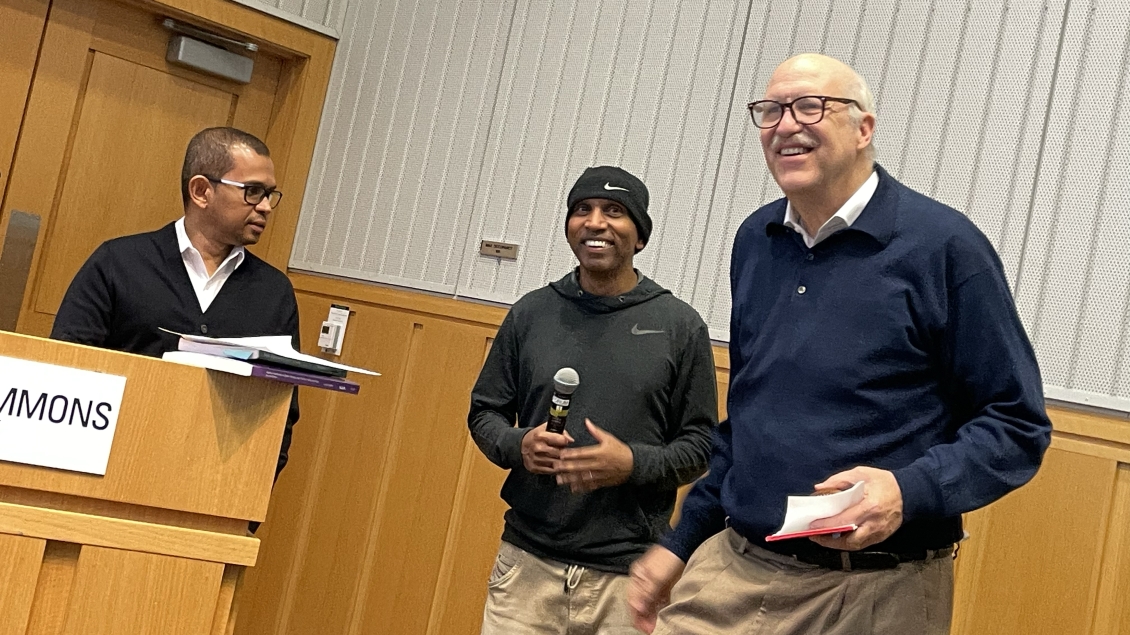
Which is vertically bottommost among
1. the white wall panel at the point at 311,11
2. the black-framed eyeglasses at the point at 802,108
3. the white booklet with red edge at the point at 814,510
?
the white booklet with red edge at the point at 814,510

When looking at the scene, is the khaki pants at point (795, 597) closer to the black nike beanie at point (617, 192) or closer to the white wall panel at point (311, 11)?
the black nike beanie at point (617, 192)

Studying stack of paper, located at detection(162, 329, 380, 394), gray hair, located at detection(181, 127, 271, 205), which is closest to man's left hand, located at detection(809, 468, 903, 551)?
stack of paper, located at detection(162, 329, 380, 394)

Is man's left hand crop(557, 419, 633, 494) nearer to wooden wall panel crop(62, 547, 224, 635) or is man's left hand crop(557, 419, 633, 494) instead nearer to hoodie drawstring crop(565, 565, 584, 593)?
hoodie drawstring crop(565, 565, 584, 593)

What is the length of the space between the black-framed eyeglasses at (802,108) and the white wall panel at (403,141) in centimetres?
266

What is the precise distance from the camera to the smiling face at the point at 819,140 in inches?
79.4

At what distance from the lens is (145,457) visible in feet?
8.00

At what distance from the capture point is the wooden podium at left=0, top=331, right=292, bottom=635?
235 cm

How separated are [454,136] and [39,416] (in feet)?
8.75

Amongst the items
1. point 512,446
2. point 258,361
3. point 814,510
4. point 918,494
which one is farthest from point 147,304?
point 918,494

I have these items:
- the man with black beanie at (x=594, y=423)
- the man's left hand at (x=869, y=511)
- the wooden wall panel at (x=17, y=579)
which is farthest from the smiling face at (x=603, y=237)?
the wooden wall panel at (x=17, y=579)

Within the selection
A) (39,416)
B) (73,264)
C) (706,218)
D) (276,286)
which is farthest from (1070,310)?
(73,264)

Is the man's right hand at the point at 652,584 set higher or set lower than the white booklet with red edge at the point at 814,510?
lower

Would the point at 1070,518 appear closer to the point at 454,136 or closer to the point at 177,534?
the point at 177,534

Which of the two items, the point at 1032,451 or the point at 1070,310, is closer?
the point at 1032,451
